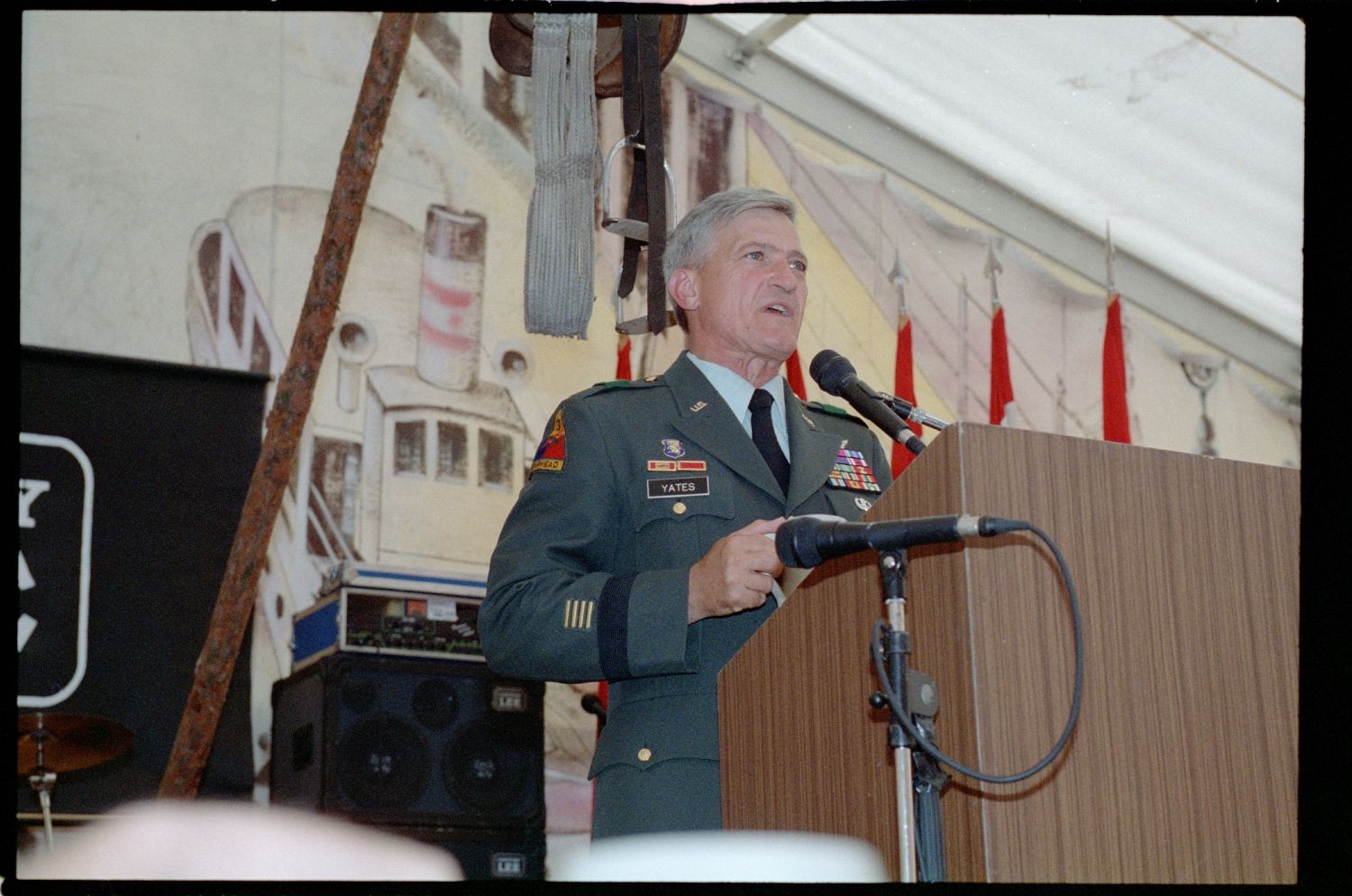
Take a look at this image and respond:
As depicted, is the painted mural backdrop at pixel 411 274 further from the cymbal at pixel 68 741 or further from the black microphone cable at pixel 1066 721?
the black microphone cable at pixel 1066 721

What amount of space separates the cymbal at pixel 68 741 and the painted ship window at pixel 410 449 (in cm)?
134

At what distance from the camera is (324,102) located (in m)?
5.33

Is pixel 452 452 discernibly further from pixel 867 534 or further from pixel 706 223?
pixel 867 534

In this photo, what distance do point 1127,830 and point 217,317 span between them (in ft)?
13.6

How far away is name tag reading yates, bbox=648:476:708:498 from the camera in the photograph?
234 cm

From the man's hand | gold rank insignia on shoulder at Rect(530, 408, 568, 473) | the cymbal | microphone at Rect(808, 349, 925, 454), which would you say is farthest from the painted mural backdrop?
the man's hand

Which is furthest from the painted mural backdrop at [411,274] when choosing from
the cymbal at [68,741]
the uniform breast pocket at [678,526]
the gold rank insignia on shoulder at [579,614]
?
the gold rank insignia on shoulder at [579,614]

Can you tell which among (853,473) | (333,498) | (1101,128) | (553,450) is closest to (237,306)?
(333,498)

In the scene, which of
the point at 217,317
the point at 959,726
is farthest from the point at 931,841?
the point at 217,317

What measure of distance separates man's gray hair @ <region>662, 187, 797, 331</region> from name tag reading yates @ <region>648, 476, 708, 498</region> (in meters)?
0.44

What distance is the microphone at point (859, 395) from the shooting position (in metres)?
2.01

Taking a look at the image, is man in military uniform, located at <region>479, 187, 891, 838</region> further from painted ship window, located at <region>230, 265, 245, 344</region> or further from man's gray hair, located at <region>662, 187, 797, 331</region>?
painted ship window, located at <region>230, 265, 245, 344</region>

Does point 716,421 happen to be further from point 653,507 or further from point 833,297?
point 833,297

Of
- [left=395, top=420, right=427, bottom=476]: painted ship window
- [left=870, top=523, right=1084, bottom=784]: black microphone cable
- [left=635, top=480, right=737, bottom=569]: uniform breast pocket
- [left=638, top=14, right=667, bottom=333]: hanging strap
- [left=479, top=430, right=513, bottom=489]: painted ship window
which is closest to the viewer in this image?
[left=870, top=523, right=1084, bottom=784]: black microphone cable
